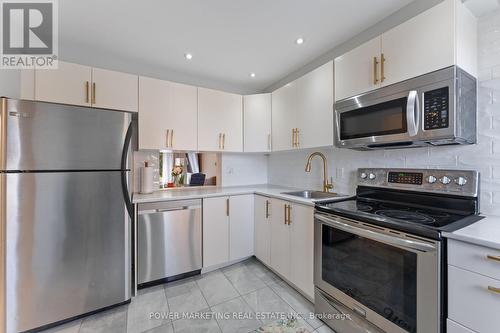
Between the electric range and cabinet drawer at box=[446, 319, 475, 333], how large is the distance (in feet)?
0.08

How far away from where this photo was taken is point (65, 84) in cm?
189

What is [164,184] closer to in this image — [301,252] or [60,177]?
[60,177]

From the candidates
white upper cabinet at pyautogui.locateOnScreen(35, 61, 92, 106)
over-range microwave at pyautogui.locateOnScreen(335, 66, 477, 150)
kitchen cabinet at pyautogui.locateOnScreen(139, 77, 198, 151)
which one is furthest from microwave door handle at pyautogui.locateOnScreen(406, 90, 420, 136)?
white upper cabinet at pyautogui.locateOnScreen(35, 61, 92, 106)

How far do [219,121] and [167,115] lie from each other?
0.64m

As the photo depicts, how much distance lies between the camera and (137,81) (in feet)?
7.24

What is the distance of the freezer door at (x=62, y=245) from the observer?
1.44 metres

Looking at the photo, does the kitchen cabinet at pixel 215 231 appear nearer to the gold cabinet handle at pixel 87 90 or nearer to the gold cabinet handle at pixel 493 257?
the gold cabinet handle at pixel 87 90

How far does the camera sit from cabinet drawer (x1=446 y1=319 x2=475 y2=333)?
0.94m

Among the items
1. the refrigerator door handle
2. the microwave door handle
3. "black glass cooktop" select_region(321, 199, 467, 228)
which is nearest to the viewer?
"black glass cooktop" select_region(321, 199, 467, 228)

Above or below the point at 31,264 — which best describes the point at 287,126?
above

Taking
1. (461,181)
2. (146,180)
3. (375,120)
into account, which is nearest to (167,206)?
(146,180)

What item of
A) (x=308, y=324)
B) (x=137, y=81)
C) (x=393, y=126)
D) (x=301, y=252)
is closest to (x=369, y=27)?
(x=393, y=126)

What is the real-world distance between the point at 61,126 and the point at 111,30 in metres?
1.01

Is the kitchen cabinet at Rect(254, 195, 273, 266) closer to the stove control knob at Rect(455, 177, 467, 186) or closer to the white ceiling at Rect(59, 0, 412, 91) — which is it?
the stove control knob at Rect(455, 177, 467, 186)
